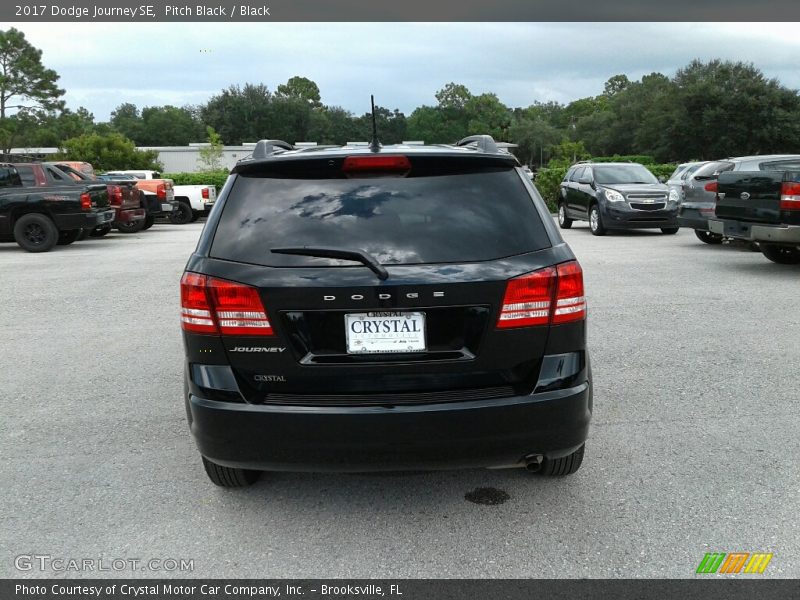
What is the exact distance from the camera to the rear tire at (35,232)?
16.0 metres

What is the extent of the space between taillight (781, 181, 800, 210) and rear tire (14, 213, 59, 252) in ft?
46.6

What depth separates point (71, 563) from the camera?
10.2 feet

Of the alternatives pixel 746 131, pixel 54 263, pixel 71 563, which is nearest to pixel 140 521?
pixel 71 563

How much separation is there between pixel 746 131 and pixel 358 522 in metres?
64.0

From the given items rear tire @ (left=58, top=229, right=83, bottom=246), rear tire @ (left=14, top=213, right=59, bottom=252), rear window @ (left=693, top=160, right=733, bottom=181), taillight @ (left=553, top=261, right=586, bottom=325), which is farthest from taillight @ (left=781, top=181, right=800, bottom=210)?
rear tire @ (left=58, top=229, right=83, bottom=246)

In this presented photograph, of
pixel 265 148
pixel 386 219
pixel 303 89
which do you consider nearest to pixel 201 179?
pixel 265 148

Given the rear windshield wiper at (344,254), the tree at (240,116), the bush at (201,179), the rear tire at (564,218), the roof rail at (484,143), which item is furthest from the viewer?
the tree at (240,116)

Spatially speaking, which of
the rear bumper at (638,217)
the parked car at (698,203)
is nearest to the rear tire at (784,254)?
the parked car at (698,203)

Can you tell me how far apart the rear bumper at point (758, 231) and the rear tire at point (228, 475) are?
349 inches

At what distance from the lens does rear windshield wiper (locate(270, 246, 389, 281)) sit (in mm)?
2988

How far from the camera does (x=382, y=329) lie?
3033 mm

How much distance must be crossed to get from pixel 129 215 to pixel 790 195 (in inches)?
634

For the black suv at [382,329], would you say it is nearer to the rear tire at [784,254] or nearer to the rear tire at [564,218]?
the rear tire at [784,254]

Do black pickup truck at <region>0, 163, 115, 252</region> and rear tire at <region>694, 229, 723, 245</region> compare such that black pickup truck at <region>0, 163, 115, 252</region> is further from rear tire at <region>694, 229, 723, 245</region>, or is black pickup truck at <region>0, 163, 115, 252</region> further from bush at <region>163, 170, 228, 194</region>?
bush at <region>163, 170, 228, 194</region>
